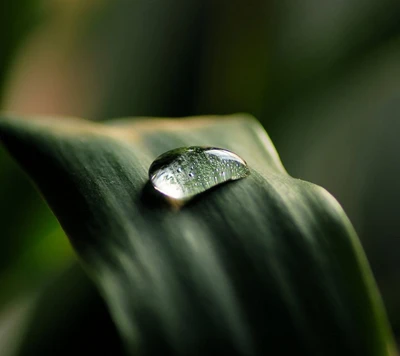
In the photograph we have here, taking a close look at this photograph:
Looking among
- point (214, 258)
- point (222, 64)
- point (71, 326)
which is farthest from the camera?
point (222, 64)

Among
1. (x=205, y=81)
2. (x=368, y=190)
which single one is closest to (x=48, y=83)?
(x=205, y=81)

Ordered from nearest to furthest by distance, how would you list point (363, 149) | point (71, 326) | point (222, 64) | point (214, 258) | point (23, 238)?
1. point (214, 258)
2. point (71, 326)
3. point (23, 238)
4. point (222, 64)
5. point (363, 149)

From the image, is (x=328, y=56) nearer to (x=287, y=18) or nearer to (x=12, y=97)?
(x=287, y=18)

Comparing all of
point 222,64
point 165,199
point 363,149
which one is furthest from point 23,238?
point 363,149

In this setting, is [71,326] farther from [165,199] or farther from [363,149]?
[363,149]

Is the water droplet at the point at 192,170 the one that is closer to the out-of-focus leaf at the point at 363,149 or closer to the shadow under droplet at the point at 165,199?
the shadow under droplet at the point at 165,199

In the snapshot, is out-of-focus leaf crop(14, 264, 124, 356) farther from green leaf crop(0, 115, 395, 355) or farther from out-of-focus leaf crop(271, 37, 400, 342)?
out-of-focus leaf crop(271, 37, 400, 342)

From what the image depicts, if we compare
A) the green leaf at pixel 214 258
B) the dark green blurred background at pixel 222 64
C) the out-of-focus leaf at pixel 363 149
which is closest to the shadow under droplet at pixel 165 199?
the green leaf at pixel 214 258
